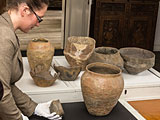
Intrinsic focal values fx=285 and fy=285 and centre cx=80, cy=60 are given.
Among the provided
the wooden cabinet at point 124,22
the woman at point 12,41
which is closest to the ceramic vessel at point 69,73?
the woman at point 12,41

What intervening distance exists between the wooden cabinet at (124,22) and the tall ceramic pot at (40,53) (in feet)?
7.34

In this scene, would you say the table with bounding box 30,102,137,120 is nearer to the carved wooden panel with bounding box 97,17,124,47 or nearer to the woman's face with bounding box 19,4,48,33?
the woman's face with bounding box 19,4,48,33

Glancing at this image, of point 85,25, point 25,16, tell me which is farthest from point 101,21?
point 25,16

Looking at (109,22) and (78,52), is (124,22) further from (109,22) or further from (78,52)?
(78,52)

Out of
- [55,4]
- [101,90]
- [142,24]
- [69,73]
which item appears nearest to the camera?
[101,90]

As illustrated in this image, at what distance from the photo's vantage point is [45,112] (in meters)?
1.62

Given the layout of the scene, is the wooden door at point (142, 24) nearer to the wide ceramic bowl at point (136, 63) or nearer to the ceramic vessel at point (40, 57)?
the wide ceramic bowl at point (136, 63)

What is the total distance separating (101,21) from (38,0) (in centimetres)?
302

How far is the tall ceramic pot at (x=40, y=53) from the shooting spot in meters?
2.02

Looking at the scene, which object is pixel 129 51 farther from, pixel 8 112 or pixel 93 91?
pixel 8 112

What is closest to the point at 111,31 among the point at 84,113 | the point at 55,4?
the point at 55,4

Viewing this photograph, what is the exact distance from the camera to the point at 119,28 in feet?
14.6

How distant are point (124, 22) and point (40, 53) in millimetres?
2648

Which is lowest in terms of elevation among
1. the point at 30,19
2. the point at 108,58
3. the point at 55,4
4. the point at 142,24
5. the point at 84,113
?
the point at 84,113
